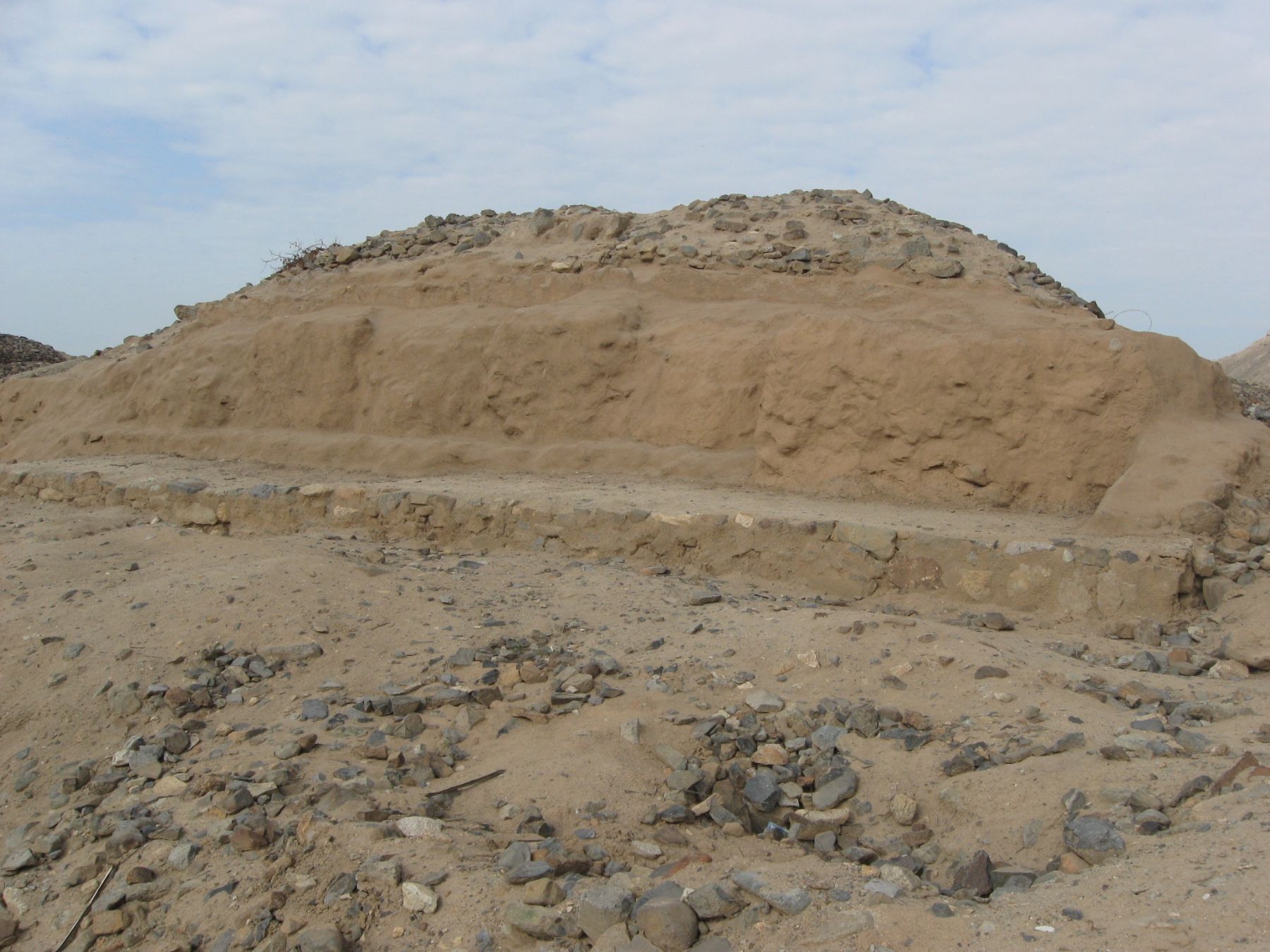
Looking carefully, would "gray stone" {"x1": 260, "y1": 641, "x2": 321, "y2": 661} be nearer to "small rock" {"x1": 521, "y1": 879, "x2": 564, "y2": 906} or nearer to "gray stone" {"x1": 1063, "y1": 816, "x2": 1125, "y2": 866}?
"small rock" {"x1": 521, "y1": 879, "x2": 564, "y2": 906}

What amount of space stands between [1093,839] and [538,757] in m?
1.78

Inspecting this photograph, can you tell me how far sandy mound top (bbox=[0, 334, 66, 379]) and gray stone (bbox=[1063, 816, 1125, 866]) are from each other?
15143 millimetres

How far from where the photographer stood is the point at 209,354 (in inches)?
355

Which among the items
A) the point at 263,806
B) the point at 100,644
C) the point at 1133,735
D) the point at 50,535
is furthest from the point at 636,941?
the point at 50,535

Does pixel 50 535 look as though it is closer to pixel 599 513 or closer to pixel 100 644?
pixel 100 644

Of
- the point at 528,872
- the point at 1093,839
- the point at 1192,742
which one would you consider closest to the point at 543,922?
the point at 528,872

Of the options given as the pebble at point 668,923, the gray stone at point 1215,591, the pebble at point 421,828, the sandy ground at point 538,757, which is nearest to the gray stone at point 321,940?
the sandy ground at point 538,757

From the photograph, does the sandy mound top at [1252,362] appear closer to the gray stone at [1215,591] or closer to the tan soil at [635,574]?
the tan soil at [635,574]

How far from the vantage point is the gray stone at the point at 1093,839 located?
8.02ft

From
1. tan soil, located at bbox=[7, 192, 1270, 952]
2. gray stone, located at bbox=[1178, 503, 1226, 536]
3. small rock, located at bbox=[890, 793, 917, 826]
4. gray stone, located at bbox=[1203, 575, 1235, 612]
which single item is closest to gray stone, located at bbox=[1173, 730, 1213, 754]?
tan soil, located at bbox=[7, 192, 1270, 952]

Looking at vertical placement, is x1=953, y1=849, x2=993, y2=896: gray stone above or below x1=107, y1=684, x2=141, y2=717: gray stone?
below

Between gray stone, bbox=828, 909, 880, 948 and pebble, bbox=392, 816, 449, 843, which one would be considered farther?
pebble, bbox=392, 816, 449, 843

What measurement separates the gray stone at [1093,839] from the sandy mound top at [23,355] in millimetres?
15143

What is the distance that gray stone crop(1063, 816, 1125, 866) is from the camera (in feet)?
8.02
